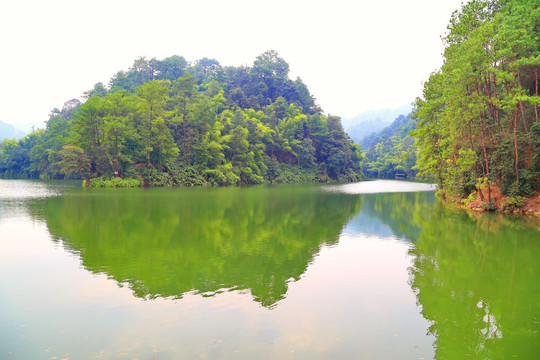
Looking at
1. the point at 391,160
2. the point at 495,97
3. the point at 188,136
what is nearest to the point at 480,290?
the point at 495,97

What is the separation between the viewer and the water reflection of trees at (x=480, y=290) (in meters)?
5.87

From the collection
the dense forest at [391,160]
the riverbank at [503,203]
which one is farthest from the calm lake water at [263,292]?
the dense forest at [391,160]

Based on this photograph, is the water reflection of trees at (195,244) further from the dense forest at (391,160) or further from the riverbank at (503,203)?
the dense forest at (391,160)

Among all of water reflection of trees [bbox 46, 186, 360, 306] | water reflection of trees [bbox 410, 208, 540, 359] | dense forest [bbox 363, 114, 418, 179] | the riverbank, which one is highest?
dense forest [bbox 363, 114, 418, 179]

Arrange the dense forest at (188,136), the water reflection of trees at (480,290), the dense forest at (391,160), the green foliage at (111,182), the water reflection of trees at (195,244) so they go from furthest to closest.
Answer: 1. the dense forest at (391,160)
2. the dense forest at (188,136)
3. the green foliage at (111,182)
4. the water reflection of trees at (195,244)
5. the water reflection of trees at (480,290)

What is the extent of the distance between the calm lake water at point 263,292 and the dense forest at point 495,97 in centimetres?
594

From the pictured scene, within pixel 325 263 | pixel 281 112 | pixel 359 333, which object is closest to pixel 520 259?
pixel 325 263

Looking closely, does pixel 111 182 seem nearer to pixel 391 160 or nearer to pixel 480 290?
pixel 480 290

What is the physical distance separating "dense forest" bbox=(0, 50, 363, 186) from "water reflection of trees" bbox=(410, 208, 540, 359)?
39.5 metres

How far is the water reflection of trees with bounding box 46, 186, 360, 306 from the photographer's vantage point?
880 centimetres

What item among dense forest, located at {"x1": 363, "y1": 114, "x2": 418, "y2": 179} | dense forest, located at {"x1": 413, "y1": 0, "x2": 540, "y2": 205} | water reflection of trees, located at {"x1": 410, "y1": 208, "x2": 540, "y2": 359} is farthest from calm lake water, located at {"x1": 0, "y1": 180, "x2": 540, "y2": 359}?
dense forest, located at {"x1": 363, "y1": 114, "x2": 418, "y2": 179}

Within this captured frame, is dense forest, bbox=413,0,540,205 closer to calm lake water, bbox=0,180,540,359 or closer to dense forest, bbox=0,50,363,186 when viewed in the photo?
calm lake water, bbox=0,180,540,359

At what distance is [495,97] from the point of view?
68.4 feet

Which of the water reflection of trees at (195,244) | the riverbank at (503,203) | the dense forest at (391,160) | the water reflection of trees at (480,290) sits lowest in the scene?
the water reflection of trees at (480,290)
